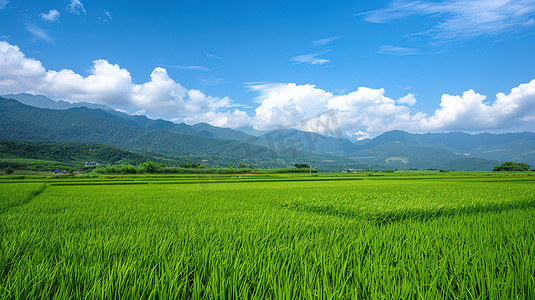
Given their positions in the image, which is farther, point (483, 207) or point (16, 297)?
point (483, 207)

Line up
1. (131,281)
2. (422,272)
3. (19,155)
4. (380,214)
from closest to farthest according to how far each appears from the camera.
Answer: (131,281) < (422,272) < (380,214) < (19,155)

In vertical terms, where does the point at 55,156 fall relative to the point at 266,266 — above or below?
above

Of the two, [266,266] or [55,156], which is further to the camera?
[55,156]

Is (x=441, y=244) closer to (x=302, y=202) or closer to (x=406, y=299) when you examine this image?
(x=406, y=299)

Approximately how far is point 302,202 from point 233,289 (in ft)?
22.1

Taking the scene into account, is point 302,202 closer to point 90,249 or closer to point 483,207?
point 483,207

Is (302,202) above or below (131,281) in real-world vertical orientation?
below

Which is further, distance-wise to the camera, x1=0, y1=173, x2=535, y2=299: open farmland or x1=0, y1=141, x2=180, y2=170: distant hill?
x1=0, y1=141, x2=180, y2=170: distant hill

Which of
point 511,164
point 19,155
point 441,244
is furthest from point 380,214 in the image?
point 19,155

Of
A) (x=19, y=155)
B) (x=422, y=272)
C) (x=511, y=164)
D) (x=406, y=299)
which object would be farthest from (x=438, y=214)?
(x=19, y=155)

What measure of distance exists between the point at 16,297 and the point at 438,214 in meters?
8.30

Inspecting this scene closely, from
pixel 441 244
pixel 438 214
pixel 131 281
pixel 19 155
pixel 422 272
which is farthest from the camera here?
pixel 19 155

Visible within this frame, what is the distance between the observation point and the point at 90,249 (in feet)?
9.12

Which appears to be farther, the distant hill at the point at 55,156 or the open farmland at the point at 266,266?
the distant hill at the point at 55,156
